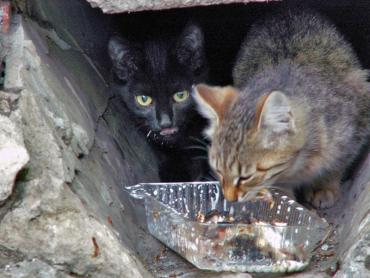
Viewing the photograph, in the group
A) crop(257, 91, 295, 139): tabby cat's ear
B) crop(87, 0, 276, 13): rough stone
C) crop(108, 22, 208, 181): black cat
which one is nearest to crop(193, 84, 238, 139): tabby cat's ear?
crop(257, 91, 295, 139): tabby cat's ear

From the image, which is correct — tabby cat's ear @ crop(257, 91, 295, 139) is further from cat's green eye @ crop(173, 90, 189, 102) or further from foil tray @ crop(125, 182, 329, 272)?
cat's green eye @ crop(173, 90, 189, 102)

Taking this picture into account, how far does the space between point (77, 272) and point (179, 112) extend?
58.0 inches

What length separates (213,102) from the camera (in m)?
3.27

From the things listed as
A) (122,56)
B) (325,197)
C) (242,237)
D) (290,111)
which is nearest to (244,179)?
(242,237)

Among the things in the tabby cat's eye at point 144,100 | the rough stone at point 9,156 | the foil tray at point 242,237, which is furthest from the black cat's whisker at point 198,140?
the rough stone at point 9,156

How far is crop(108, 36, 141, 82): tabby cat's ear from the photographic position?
3.95 meters

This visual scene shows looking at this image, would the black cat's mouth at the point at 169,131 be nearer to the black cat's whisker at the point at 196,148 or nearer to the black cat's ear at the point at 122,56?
the black cat's whisker at the point at 196,148

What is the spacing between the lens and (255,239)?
10.2ft

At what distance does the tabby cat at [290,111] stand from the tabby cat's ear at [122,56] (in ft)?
1.96

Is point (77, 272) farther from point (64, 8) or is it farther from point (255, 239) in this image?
point (64, 8)

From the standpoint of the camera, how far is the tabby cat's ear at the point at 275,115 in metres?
2.95

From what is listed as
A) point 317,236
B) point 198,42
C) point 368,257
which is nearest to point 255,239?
point 317,236

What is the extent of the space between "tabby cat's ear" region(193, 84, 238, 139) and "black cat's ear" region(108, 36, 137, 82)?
2.46ft

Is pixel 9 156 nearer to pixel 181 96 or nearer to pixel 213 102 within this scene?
pixel 213 102
